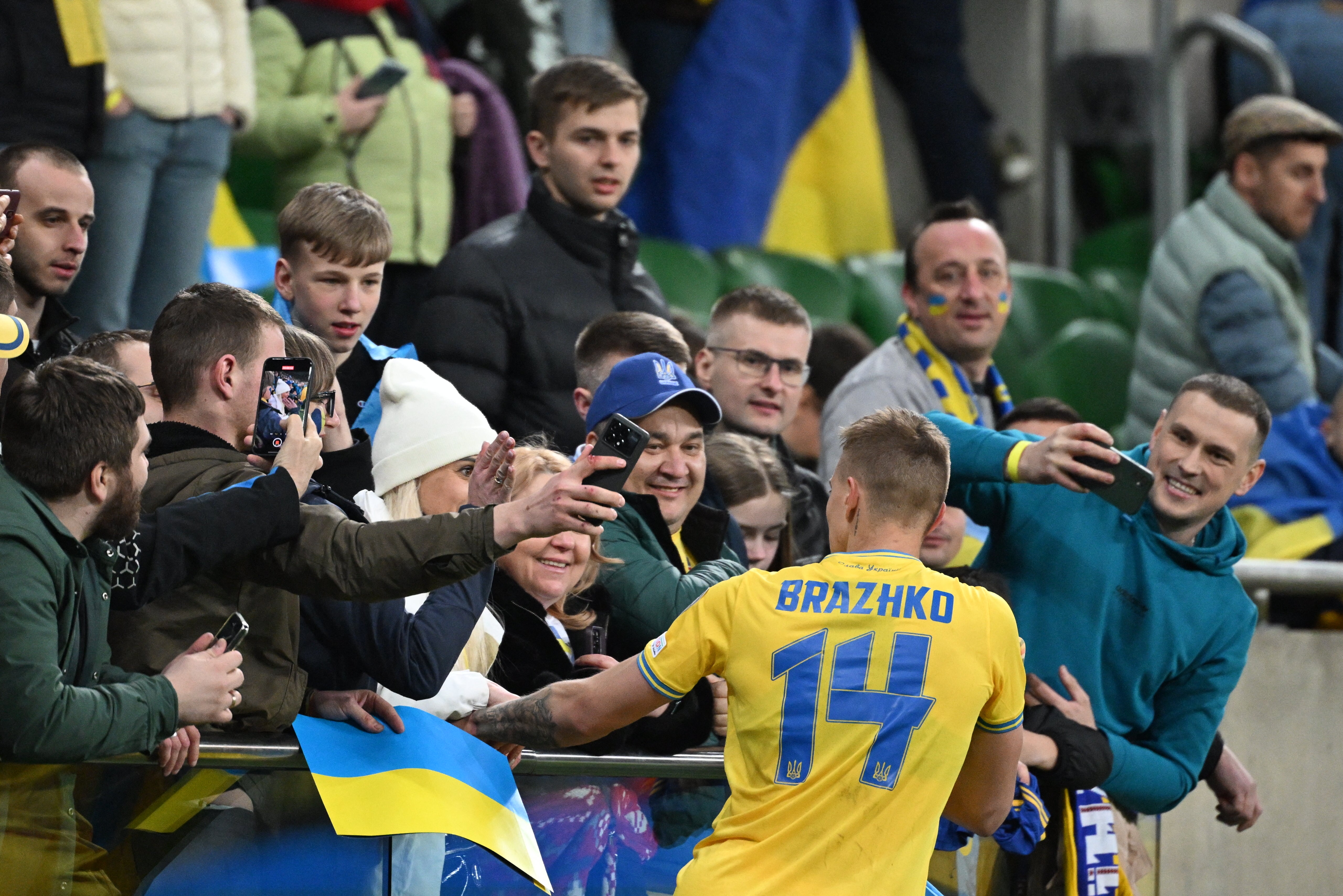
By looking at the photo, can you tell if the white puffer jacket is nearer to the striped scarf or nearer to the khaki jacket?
the striped scarf

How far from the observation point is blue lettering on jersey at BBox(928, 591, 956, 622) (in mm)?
3281

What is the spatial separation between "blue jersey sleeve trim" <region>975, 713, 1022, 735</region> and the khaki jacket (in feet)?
3.11

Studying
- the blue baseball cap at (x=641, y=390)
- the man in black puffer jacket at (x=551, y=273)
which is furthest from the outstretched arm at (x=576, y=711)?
the man in black puffer jacket at (x=551, y=273)

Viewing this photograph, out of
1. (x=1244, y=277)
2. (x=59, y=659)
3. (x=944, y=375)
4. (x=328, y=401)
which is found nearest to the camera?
(x=59, y=659)

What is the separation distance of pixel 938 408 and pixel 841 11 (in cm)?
525

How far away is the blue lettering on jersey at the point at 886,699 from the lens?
3230 millimetres

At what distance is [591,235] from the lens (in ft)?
17.3

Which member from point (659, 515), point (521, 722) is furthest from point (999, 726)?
point (659, 515)

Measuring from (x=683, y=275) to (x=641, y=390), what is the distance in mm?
4656

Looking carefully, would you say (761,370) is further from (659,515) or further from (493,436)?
(493,436)

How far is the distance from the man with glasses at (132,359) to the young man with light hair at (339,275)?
1.45 ft

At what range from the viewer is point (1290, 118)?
691 cm

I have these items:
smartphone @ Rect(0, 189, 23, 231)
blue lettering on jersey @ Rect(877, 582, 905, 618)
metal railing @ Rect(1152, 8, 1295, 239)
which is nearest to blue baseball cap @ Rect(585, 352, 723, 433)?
blue lettering on jersey @ Rect(877, 582, 905, 618)

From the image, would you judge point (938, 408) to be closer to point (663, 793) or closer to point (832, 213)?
point (663, 793)
